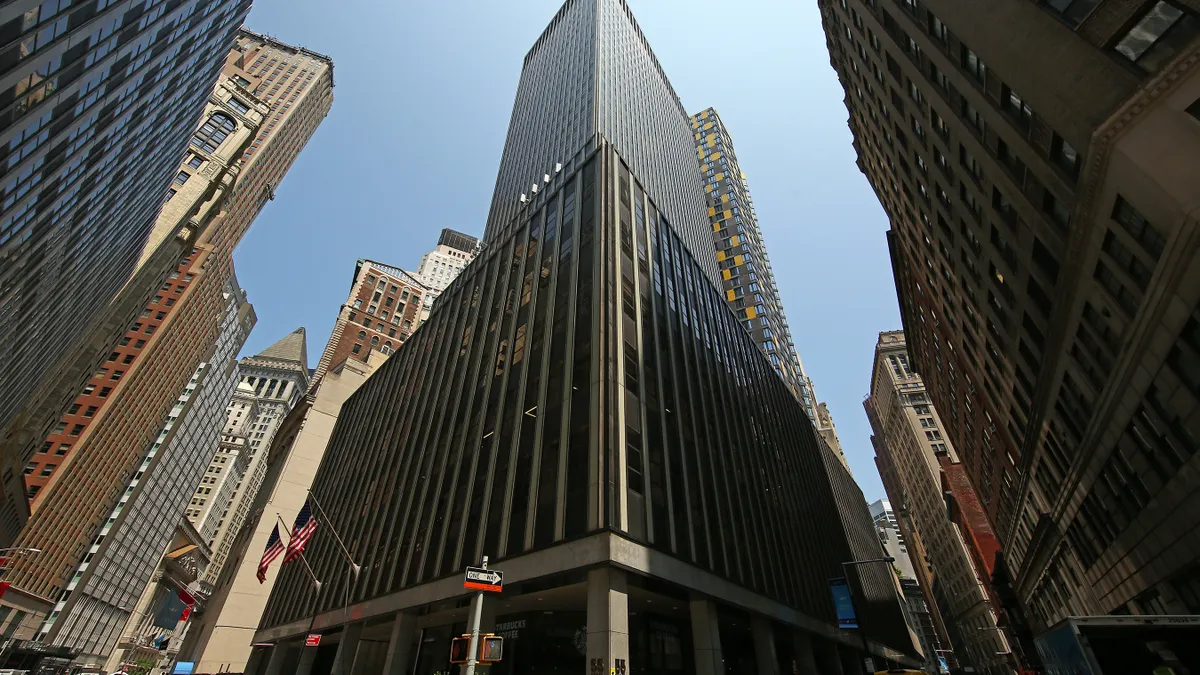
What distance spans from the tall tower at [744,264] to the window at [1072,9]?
2817 inches

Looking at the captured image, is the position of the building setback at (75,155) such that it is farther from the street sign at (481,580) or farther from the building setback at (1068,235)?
the building setback at (1068,235)

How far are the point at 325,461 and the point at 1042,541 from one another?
7647 cm

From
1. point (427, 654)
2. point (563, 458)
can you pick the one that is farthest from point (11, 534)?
point (563, 458)

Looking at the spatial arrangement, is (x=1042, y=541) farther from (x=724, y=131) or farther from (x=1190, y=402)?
(x=724, y=131)

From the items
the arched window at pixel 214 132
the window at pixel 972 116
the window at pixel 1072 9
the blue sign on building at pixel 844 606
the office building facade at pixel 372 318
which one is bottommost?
the blue sign on building at pixel 844 606

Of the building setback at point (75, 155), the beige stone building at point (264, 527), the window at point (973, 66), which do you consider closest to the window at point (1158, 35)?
the window at point (973, 66)

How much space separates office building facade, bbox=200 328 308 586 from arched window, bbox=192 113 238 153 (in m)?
98.2

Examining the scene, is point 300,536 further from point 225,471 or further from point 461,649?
point 225,471

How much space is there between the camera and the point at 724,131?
135 metres

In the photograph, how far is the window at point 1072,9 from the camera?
1867cm

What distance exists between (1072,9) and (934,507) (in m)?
106

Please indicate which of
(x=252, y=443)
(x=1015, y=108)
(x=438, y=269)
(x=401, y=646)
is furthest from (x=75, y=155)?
(x=252, y=443)

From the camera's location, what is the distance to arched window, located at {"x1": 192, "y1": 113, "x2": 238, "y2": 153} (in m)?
88.6

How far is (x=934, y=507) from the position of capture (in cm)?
10200
